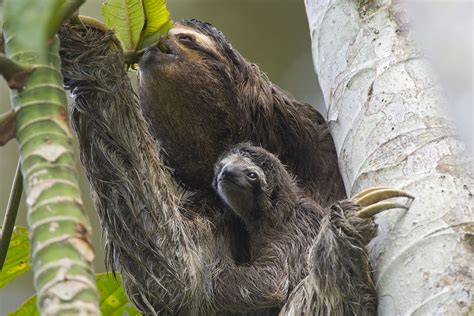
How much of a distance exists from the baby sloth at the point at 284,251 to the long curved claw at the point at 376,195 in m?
0.19

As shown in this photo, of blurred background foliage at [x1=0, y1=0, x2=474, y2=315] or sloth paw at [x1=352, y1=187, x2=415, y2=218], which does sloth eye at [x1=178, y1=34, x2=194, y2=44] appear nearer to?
sloth paw at [x1=352, y1=187, x2=415, y2=218]

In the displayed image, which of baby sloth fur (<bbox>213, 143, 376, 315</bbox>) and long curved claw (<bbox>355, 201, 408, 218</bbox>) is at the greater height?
long curved claw (<bbox>355, 201, 408, 218</bbox>)

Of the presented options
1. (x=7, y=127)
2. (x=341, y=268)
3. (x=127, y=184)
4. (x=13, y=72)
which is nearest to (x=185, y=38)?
(x=127, y=184)

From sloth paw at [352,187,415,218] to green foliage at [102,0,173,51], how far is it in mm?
977

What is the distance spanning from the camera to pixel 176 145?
14.6 feet

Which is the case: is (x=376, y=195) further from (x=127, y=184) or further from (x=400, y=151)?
(x=127, y=184)

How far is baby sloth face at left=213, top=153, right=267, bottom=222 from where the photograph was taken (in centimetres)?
392

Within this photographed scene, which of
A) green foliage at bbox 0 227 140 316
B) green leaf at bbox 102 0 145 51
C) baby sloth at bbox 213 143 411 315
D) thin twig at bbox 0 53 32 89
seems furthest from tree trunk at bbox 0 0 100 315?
green foliage at bbox 0 227 140 316

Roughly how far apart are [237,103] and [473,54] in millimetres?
2438

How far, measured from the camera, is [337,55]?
3.26 metres

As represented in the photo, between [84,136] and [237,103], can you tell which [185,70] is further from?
[84,136]

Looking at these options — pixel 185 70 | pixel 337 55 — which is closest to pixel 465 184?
pixel 337 55

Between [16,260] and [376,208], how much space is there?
1906 mm

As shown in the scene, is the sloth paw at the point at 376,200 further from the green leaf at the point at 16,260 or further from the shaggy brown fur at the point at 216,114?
the green leaf at the point at 16,260
